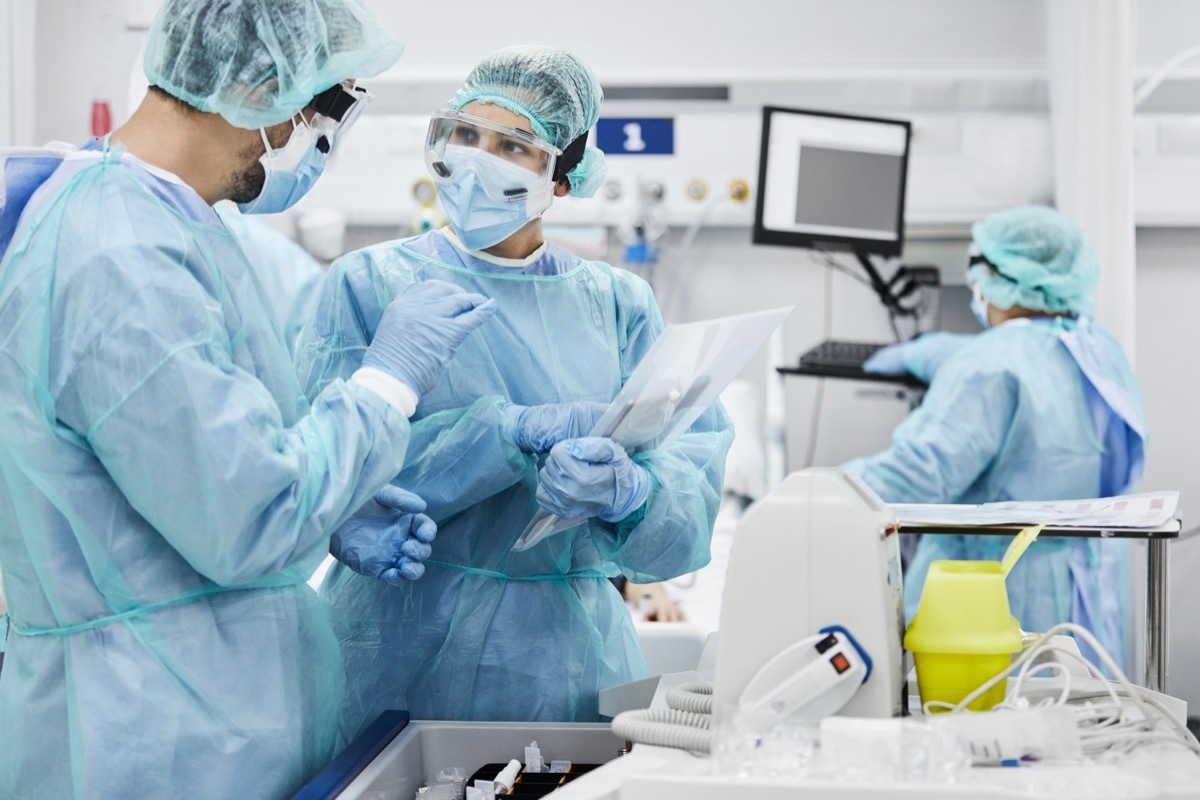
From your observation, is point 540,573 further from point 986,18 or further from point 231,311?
point 986,18

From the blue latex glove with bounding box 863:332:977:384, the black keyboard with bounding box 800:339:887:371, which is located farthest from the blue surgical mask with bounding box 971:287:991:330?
the black keyboard with bounding box 800:339:887:371

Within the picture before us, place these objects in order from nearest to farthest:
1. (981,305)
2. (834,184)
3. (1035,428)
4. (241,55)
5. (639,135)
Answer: (241,55)
(1035,428)
(981,305)
(834,184)
(639,135)

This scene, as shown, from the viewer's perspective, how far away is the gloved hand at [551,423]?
147cm

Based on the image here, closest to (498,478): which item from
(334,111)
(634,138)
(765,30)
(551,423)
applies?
(551,423)

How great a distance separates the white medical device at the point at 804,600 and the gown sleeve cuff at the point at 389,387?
41 centimetres

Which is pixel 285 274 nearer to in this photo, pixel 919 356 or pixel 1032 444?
pixel 919 356

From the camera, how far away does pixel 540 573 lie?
1.58 m

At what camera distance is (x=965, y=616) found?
1.10 meters

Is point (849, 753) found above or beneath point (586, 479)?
beneath

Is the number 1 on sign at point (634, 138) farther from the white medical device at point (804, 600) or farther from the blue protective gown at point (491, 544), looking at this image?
the white medical device at point (804, 600)

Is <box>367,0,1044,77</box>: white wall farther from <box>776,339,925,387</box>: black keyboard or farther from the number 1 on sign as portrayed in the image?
<box>776,339,925,387</box>: black keyboard

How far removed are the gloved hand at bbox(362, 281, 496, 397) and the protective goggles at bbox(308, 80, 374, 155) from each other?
196mm

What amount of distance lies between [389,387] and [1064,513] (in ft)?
2.60

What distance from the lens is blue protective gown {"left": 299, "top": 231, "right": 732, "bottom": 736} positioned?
1536mm
